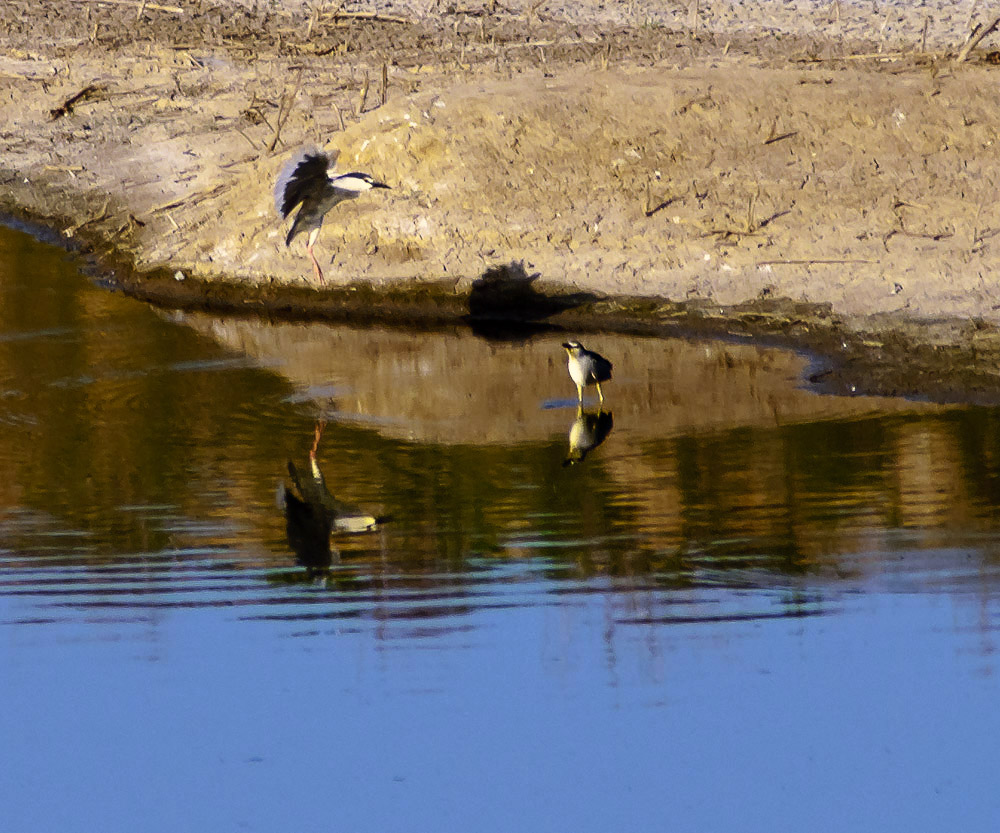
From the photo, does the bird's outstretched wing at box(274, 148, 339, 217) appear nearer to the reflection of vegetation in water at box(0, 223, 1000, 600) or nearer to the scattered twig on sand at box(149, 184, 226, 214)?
the reflection of vegetation in water at box(0, 223, 1000, 600)

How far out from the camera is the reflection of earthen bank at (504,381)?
11.4 metres

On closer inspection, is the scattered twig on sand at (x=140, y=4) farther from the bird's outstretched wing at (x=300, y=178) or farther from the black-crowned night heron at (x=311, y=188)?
the bird's outstretched wing at (x=300, y=178)

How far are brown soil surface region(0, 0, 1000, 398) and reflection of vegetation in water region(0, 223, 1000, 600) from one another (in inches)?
81.6

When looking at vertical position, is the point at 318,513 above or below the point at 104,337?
below

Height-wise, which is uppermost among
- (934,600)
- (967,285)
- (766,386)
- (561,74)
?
(561,74)

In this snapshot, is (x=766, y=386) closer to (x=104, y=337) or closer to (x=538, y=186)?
(x=538, y=186)

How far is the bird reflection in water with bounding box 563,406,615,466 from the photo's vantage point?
1049 cm

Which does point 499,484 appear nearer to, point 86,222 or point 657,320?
point 657,320

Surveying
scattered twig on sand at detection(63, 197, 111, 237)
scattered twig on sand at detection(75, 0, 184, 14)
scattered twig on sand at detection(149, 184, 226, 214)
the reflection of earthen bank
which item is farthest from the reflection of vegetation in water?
scattered twig on sand at detection(75, 0, 184, 14)

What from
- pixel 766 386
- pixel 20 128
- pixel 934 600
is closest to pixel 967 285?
pixel 766 386

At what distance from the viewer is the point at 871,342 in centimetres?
1312

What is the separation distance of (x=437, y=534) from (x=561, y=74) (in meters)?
10.4

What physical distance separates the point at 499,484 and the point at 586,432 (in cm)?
132

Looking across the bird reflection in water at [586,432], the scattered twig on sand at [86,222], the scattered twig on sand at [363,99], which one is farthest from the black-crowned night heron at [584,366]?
the scattered twig on sand at [86,222]
